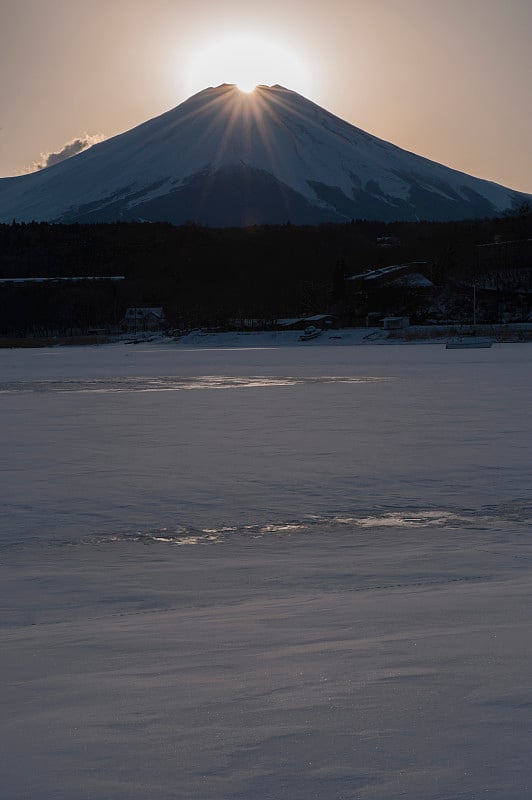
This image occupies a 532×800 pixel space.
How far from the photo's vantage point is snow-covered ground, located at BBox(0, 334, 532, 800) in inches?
176

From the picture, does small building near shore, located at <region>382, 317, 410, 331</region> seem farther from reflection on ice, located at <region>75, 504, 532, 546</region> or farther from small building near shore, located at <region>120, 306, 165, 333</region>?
reflection on ice, located at <region>75, 504, 532, 546</region>

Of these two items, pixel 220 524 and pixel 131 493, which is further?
pixel 131 493

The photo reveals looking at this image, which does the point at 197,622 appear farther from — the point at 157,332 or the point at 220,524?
the point at 157,332

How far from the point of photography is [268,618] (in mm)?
7137

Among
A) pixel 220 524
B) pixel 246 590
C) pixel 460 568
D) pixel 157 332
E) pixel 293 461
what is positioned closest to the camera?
pixel 246 590

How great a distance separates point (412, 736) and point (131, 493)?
9004mm

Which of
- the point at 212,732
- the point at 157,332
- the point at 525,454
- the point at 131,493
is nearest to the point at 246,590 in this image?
the point at 212,732

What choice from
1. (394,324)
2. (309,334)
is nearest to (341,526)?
(309,334)

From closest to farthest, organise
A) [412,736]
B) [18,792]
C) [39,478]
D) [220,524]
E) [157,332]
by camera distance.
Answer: [18,792]
[412,736]
[220,524]
[39,478]
[157,332]

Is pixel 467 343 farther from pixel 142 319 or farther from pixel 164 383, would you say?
pixel 142 319

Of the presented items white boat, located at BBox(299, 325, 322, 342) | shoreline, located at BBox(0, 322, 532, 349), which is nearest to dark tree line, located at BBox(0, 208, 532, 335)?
shoreline, located at BBox(0, 322, 532, 349)

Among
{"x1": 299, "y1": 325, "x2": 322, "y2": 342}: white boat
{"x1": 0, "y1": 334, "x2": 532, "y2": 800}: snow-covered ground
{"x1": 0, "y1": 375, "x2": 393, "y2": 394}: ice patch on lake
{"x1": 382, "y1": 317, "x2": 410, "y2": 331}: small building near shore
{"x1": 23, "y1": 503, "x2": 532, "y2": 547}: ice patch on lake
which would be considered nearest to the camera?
{"x1": 0, "y1": 334, "x2": 532, "y2": 800}: snow-covered ground

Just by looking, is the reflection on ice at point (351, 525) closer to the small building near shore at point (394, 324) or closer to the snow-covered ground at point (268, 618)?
the snow-covered ground at point (268, 618)

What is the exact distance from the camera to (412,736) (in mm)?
4691
